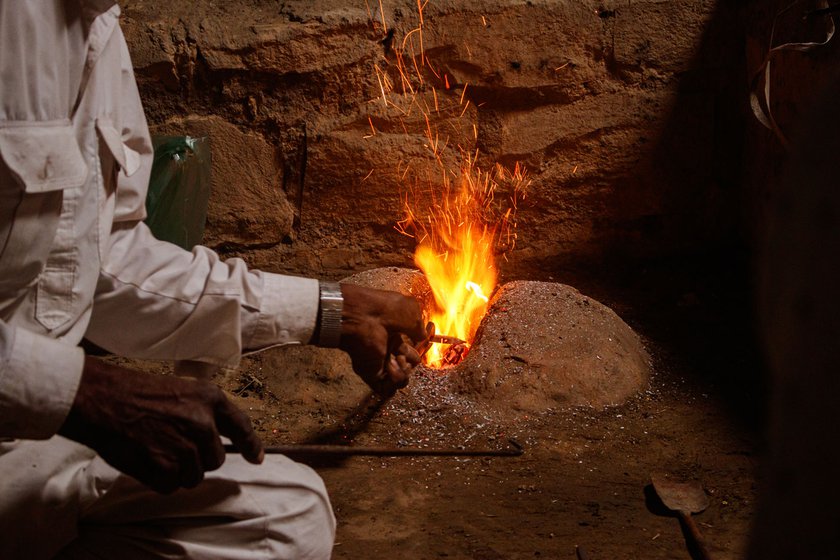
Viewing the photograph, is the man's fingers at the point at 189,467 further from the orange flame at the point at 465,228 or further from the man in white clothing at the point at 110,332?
the orange flame at the point at 465,228

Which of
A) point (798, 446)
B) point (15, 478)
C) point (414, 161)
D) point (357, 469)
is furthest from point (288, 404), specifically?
point (798, 446)

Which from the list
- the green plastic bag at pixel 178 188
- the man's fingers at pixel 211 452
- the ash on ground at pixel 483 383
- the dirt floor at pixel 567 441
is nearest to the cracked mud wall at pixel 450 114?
the green plastic bag at pixel 178 188

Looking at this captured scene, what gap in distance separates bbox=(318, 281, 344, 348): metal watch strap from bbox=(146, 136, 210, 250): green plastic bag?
2.09 metres

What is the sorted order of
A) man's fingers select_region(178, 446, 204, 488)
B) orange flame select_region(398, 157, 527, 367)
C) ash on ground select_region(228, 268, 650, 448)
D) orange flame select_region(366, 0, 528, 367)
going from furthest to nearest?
orange flame select_region(398, 157, 527, 367), orange flame select_region(366, 0, 528, 367), ash on ground select_region(228, 268, 650, 448), man's fingers select_region(178, 446, 204, 488)

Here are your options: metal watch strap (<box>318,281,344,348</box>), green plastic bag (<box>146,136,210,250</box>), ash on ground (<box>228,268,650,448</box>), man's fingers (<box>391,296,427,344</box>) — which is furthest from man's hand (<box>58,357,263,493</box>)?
green plastic bag (<box>146,136,210,250</box>)

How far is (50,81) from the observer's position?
164 centimetres

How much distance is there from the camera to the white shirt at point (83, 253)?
57.1 inches

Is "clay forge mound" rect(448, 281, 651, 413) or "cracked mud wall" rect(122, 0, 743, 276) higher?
"cracked mud wall" rect(122, 0, 743, 276)

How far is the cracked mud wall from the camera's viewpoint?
4.10m

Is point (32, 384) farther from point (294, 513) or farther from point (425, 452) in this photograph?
point (425, 452)

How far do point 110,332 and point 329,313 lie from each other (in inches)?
20.2

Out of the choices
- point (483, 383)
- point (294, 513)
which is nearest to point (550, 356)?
point (483, 383)

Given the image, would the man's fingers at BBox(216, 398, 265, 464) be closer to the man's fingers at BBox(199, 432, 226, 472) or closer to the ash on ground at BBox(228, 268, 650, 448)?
the man's fingers at BBox(199, 432, 226, 472)

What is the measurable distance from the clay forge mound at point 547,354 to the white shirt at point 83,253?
183cm
